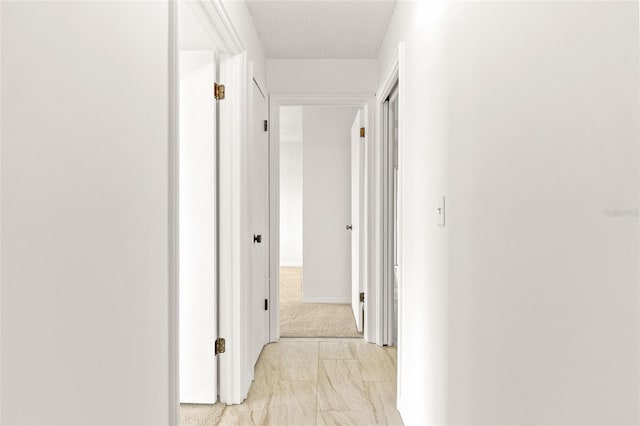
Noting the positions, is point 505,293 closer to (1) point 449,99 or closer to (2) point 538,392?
(2) point 538,392

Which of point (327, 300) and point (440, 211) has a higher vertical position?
point (440, 211)

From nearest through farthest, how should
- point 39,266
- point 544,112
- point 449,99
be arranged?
point 39,266 < point 544,112 < point 449,99

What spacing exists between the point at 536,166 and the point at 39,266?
100 centimetres

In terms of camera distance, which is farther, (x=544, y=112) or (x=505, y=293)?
(x=505, y=293)

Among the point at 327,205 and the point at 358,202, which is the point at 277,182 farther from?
the point at 327,205

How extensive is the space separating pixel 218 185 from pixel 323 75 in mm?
1686

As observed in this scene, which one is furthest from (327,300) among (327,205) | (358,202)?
(358,202)

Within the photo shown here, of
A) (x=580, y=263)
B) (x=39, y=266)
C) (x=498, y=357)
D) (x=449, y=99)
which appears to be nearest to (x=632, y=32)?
(x=580, y=263)

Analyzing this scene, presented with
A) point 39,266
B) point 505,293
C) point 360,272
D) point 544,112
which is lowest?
A: point 360,272

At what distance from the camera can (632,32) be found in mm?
681

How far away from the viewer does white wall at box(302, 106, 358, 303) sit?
5.27 meters

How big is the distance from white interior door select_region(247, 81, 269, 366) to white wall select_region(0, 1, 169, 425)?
4.74 feet

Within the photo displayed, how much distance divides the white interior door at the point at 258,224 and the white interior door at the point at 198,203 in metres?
0.35

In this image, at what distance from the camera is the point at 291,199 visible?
8.45 metres
